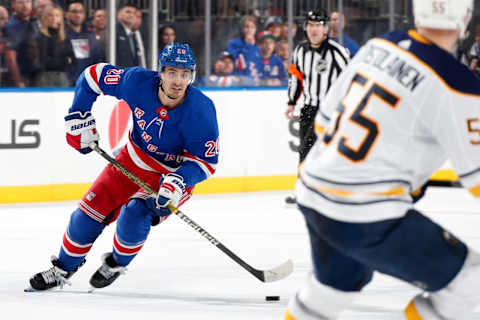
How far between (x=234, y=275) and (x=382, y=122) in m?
2.33

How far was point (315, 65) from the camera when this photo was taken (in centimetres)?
624

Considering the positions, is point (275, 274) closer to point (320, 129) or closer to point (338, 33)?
point (320, 129)

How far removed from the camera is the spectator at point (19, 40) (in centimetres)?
655

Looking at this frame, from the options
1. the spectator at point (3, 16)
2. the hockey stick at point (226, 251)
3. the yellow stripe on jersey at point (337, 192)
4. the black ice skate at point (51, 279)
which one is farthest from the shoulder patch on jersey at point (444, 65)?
the spectator at point (3, 16)

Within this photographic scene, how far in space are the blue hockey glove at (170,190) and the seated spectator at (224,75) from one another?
3937 millimetres

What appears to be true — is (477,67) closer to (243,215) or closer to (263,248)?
(243,215)

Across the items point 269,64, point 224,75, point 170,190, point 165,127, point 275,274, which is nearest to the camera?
point 170,190

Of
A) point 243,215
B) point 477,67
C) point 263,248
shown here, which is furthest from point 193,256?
point 477,67

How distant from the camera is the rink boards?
6395 millimetres

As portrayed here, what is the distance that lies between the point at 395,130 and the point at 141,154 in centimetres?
192

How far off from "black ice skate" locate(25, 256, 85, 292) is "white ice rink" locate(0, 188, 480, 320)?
1.2 inches

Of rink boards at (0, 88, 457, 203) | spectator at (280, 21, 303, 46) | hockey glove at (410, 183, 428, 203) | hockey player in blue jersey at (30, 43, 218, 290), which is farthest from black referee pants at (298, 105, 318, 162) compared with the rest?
hockey glove at (410, 183, 428, 203)

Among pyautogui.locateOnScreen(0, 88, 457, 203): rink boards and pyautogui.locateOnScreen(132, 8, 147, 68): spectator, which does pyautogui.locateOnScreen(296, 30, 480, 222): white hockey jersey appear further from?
pyautogui.locateOnScreen(132, 8, 147, 68): spectator

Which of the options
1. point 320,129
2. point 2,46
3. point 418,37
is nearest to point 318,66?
point 2,46
